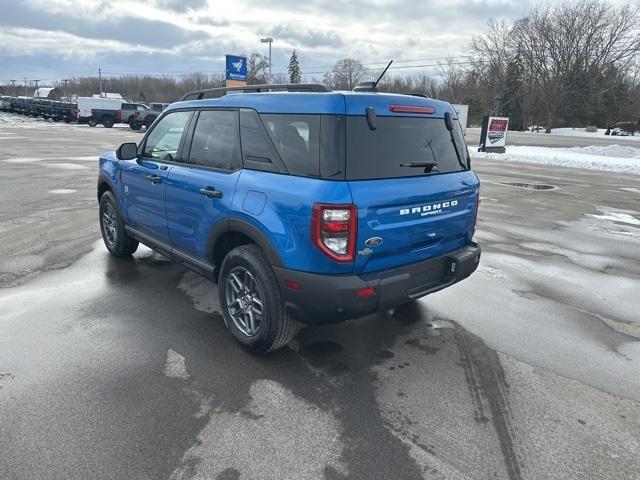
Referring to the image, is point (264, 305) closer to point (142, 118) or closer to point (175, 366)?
point (175, 366)

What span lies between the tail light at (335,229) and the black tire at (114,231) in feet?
11.1

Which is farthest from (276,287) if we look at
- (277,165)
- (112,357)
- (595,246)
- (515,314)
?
(595,246)

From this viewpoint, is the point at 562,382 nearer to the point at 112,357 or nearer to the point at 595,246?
the point at 112,357

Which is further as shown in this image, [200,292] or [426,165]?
[200,292]

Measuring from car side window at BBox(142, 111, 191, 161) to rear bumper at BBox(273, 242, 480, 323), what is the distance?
1941mm

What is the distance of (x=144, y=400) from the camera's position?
3068mm

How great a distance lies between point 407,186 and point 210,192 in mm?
1542

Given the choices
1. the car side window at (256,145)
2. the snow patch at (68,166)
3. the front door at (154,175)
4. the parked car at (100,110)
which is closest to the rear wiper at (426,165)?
the car side window at (256,145)

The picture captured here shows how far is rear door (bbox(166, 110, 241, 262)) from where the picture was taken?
146 inches

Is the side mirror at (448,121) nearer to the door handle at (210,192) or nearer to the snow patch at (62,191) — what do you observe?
the door handle at (210,192)

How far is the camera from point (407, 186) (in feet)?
10.9

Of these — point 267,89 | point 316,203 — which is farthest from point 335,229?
point 267,89

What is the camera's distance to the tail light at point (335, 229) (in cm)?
296

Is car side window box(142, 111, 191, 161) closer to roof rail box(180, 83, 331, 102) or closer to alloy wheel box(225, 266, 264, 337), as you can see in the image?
roof rail box(180, 83, 331, 102)
